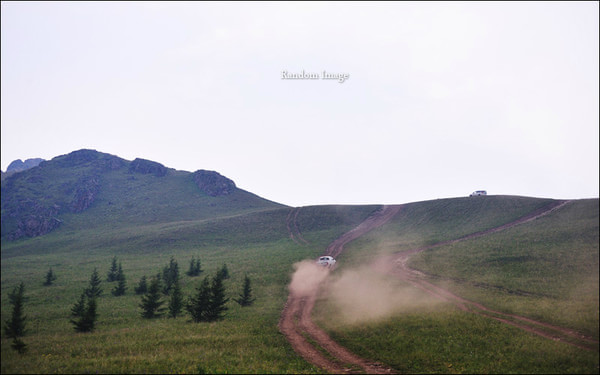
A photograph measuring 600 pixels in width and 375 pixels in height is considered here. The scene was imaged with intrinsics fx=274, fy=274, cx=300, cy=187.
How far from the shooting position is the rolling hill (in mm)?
16891

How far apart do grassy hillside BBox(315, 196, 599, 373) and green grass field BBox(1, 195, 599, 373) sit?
0.45 feet

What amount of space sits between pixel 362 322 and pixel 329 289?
14.5m

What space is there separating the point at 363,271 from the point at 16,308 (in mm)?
43266

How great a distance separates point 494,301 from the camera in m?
28.9

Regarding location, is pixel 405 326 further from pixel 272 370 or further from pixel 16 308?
pixel 16 308

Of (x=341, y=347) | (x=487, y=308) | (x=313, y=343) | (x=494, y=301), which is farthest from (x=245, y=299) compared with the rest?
(x=494, y=301)

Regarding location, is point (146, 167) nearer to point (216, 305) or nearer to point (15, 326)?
point (216, 305)

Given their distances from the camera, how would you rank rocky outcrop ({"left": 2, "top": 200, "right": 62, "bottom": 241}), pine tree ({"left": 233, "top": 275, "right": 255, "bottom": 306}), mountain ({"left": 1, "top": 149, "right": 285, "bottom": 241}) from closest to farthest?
rocky outcrop ({"left": 2, "top": 200, "right": 62, "bottom": 241}) < mountain ({"left": 1, "top": 149, "right": 285, "bottom": 241}) < pine tree ({"left": 233, "top": 275, "right": 255, "bottom": 306})

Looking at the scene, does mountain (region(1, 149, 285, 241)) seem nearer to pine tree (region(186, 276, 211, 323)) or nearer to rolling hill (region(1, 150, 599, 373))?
rolling hill (region(1, 150, 599, 373))

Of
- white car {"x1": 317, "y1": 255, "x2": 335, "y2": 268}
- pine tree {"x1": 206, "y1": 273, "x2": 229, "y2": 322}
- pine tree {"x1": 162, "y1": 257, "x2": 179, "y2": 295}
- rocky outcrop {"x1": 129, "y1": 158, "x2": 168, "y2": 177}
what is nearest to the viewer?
pine tree {"x1": 206, "y1": 273, "x2": 229, "y2": 322}

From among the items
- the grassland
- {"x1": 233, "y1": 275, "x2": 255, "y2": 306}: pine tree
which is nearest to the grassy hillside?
the grassland

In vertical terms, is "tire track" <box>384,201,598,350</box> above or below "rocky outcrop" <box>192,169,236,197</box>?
below

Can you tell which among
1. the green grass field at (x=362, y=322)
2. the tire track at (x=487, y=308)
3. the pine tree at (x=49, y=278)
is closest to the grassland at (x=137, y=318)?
the green grass field at (x=362, y=322)

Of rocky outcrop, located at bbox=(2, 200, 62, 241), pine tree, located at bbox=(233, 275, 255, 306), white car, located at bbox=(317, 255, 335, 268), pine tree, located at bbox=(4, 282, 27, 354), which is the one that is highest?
rocky outcrop, located at bbox=(2, 200, 62, 241)
